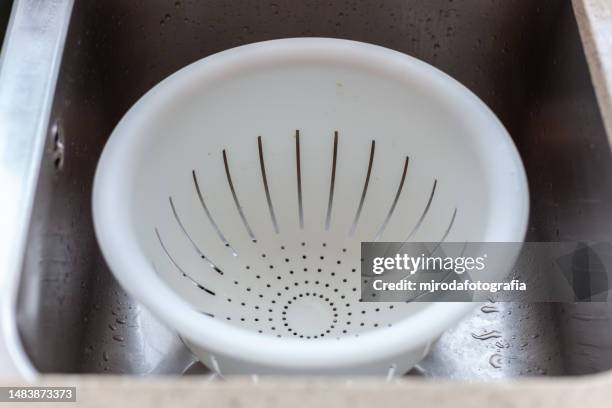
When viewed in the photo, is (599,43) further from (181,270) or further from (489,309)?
(181,270)

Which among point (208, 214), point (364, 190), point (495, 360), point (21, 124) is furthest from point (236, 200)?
point (495, 360)

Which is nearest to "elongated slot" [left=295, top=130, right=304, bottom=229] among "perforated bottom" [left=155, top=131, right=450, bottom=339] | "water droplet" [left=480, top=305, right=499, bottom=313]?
"perforated bottom" [left=155, top=131, right=450, bottom=339]

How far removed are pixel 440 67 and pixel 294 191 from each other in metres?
0.26

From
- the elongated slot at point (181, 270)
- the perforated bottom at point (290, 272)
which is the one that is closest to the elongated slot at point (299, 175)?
the perforated bottom at point (290, 272)

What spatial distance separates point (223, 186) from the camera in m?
0.80

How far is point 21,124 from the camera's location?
0.63m

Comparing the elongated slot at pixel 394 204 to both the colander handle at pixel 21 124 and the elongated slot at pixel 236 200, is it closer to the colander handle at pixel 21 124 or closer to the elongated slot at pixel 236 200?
the elongated slot at pixel 236 200

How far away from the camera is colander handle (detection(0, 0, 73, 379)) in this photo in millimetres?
553

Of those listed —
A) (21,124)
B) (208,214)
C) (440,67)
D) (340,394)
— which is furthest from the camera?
(440,67)

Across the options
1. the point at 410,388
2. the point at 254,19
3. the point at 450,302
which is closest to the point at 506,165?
the point at 450,302

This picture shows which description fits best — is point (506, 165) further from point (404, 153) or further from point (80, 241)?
point (80, 241)

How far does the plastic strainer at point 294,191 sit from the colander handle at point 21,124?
6 cm

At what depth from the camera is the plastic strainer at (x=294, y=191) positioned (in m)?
0.60

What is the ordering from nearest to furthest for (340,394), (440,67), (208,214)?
(340,394)
(208,214)
(440,67)
